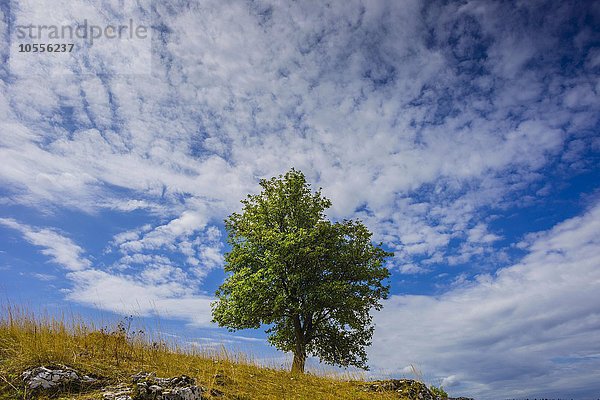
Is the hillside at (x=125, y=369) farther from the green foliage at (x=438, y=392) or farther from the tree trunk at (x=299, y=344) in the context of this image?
the tree trunk at (x=299, y=344)

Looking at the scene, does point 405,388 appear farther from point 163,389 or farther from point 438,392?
point 163,389

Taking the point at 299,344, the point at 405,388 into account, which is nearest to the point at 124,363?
the point at 405,388

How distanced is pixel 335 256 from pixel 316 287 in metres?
2.99

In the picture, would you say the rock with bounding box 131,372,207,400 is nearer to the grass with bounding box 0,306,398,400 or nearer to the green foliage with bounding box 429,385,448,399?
the grass with bounding box 0,306,398,400

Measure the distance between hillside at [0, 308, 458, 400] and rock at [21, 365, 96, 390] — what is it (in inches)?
1.2

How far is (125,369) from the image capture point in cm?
1345

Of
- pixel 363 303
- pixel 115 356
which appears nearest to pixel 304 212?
pixel 363 303

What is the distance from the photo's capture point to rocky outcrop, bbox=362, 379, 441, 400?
59.3 ft

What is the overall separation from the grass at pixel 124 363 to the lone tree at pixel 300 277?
358 inches

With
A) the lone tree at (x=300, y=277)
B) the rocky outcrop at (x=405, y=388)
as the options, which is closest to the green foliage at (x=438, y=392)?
the rocky outcrop at (x=405, y=388)

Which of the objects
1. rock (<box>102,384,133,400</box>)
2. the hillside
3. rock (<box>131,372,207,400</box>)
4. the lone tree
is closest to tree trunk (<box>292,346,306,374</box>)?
the lone tree

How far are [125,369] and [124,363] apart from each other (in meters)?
0.94

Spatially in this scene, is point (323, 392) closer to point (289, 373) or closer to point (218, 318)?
point (289, 373)

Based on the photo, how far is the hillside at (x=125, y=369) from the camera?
1161cm
